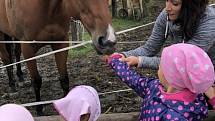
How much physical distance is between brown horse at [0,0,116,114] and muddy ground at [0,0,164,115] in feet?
1.40

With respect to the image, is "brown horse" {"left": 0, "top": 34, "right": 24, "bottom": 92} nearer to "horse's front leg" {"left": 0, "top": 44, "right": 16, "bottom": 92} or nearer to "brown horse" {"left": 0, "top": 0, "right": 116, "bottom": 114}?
"horse's front leg" {"left": 0, "top": 44, "right": 16, "bottom": 92}

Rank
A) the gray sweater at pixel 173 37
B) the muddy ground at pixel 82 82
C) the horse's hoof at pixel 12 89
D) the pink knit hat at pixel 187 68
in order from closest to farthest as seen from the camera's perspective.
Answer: the pink knit hat at pixel 187 68 → the gray sweater at pixel 173 37 → the muddy ground at pixel 82 82 → the horse's hoof at pixel 12 89

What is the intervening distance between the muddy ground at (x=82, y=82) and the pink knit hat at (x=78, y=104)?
2.29m

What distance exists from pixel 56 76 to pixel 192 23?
327 centimetres

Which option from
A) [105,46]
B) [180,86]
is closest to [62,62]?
[105,46]

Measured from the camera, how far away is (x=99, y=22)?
3301 mm

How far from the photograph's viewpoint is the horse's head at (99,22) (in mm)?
3150

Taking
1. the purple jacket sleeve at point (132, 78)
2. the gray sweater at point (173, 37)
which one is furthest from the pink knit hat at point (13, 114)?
the gray sweater at point (173, 37)

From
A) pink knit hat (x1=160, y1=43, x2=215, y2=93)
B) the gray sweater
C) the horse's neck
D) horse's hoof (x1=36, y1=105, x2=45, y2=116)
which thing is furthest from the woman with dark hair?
horse's hoof (x1=36, y1=105, x2=45, y2=116)

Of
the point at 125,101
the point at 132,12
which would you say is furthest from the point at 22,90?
the point at 132,12

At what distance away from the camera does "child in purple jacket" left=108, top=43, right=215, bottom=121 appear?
6.73 ft

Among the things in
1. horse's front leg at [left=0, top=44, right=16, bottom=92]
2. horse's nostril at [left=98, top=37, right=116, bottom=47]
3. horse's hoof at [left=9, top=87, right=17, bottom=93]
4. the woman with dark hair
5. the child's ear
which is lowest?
horse's hoof at [left=9, top=87, right=17, bottom=93]

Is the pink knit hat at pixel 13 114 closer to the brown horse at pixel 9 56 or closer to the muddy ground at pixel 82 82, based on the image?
the muddy ground at pixel 82 82

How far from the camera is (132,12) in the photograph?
11.3 meters
